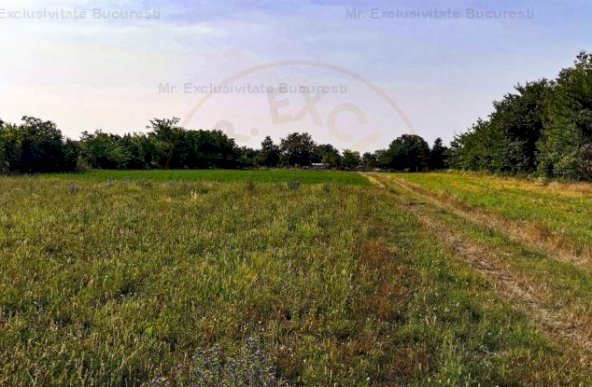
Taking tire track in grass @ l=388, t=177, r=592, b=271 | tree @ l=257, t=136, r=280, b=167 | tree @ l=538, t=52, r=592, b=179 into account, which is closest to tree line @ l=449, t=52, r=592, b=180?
tree @ l=538, t=52, r=592, b=179

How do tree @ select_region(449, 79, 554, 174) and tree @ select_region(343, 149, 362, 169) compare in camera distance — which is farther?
tree @ select_region(343, 149, 362, 169)

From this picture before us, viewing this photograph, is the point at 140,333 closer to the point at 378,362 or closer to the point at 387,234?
the point at 378,362

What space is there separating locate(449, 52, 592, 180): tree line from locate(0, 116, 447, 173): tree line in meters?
38.5

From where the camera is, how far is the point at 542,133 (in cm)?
5634

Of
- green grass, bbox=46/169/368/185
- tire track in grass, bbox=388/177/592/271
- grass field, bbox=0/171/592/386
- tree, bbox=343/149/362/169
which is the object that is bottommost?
tire track in grass, bbox=388/177/592/271

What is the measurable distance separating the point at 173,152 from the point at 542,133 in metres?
73.8

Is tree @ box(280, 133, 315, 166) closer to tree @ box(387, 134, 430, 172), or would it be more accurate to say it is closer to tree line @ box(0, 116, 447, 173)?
tree line @ box(0, 116, 447, 173)

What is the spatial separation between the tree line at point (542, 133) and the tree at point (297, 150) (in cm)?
6108

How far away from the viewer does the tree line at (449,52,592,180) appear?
4216 centimetres

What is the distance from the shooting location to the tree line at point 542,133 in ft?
138

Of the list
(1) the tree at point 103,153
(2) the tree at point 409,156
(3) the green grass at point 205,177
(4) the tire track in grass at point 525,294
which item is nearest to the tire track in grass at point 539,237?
(4) the tire track in grass at point 525,294

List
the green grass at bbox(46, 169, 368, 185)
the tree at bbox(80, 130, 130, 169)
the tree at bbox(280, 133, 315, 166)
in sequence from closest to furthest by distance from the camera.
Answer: the green grass at bbox(46, 169, 368, 185), the tree at bbox(80, 130, 130, 169), the tree at bbox(280, 133, 315, 166)

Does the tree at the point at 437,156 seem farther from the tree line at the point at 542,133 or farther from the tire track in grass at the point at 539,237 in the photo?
the tire track in grass at the point at 539,237

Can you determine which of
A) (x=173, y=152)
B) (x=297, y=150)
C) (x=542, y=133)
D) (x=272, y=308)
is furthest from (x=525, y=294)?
(x=297, y=150)
